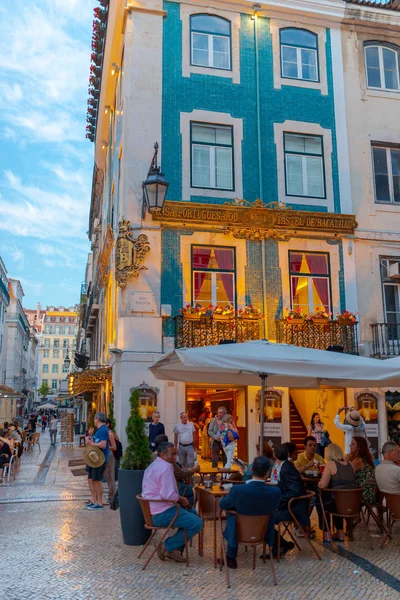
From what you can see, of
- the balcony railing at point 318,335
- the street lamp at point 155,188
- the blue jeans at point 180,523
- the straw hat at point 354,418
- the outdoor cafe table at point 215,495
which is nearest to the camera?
the blue jeans at point 180,523

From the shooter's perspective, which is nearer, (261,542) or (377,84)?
(261,542)

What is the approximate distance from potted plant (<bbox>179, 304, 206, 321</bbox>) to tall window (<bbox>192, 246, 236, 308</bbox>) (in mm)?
439

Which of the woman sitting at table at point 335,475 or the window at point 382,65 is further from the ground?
the window at point 382,65

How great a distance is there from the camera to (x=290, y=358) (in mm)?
7590

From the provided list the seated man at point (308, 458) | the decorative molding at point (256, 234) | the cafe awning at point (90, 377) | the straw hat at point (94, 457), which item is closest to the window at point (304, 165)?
the decorative molding at point (256, 234)

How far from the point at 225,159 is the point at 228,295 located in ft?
12.8

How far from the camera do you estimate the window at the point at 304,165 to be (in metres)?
16.6

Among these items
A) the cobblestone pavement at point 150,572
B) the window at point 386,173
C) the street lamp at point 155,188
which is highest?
the window at point 386,173

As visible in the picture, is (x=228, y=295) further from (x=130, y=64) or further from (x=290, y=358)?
(x=290, y=358)

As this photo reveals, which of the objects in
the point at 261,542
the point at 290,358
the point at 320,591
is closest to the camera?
the point at 320,591

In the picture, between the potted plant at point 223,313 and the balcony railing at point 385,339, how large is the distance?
159 inches

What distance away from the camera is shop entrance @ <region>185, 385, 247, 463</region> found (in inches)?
600

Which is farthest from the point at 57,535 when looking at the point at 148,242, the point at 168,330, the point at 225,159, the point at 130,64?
the point at 130,64

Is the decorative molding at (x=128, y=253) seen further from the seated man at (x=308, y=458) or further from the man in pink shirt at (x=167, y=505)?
the man in pink shirt at (x=167, y=505)
